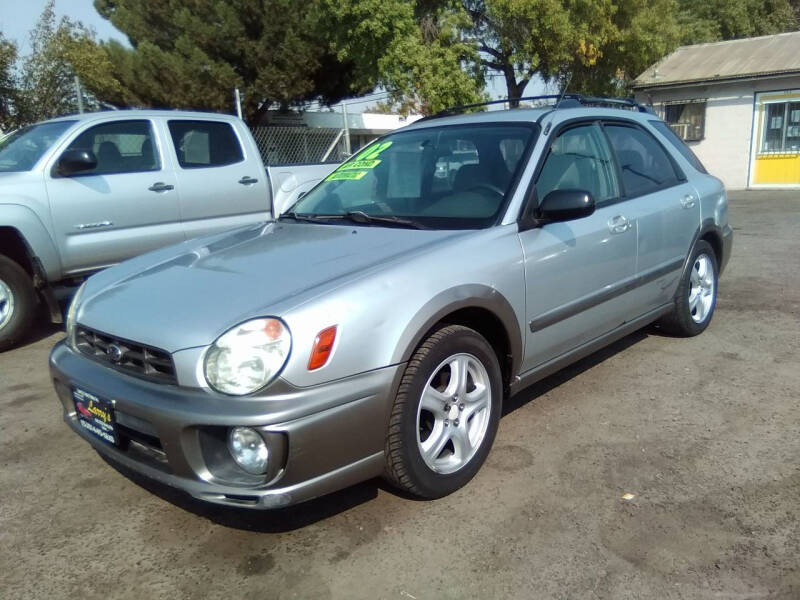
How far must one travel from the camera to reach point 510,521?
2.76 m

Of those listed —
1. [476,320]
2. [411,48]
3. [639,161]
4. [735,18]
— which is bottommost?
[476,320]

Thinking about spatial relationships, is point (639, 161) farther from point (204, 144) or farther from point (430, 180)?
point (204, 144)

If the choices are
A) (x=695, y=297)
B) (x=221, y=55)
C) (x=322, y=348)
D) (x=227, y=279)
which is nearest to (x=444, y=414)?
(x=322, y=348)

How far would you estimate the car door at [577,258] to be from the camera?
131 inches

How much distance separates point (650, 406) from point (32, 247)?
469 cm

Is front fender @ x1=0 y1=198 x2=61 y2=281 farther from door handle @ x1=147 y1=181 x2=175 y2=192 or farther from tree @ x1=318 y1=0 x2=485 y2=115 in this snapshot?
tree @ x1=318 y1=0 x2=485 y2=115

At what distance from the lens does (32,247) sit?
5309 mm

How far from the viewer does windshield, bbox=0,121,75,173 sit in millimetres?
5605

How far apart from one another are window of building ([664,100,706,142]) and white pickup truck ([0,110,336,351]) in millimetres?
15588

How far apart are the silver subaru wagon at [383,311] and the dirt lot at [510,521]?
309 millimetres

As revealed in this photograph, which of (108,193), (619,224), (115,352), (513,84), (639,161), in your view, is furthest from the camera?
(513,84)

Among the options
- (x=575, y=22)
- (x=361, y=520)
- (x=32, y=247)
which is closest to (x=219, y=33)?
(x=575, y=22)

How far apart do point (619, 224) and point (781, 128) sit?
54.6 ft

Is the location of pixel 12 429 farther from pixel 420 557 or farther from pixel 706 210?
pixel 706 210
